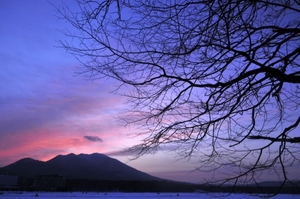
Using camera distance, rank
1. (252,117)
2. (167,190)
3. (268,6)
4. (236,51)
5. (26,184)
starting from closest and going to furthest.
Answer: (236,51) < (268,6) < (252,117) < (26,184) < (167,190)

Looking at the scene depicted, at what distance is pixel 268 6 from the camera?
3.33 metres

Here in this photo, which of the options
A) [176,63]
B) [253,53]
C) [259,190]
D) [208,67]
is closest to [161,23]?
[176,63]

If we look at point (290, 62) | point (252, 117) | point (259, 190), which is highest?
point (290, 62)

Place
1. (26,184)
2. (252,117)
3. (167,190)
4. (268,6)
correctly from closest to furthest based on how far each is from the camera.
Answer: (268,6)
(252,117)
(26,184)
(167,190)

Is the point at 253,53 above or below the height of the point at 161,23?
below

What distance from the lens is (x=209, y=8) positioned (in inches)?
124

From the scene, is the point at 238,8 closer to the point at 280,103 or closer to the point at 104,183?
the point at 280,103

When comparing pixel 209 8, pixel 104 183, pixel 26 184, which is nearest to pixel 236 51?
pixel 209 8

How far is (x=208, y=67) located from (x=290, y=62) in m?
0.83

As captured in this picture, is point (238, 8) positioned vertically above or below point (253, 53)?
above

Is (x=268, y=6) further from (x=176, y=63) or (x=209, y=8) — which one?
(x=176, y=63)

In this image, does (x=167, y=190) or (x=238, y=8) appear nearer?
(x=238, y=8)

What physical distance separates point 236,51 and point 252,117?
2.82ft

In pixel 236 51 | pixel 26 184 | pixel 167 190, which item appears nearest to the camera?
pixel 236 51
